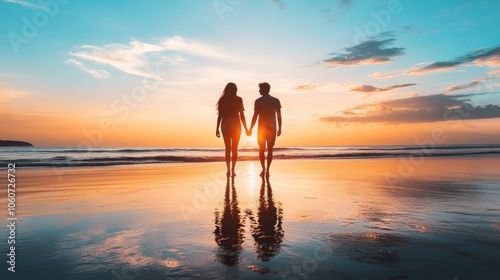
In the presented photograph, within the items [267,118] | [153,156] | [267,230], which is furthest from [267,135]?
[153,156]

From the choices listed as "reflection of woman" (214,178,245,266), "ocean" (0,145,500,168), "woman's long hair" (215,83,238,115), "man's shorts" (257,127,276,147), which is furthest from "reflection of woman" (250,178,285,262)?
"ocean" (0,145,500,168)

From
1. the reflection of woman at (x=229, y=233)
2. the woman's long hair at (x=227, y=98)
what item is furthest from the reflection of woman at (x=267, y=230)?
the woman's long hair at (x=227, y=98)

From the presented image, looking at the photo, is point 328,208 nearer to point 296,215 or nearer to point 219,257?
point 296,215

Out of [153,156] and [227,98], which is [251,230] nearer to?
[227,98]

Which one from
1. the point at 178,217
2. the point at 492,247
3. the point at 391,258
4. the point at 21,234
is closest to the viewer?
the point at 391,258

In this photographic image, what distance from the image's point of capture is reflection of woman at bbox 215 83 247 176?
9961mm

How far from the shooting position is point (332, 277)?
230cm

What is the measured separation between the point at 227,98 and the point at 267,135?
1.66m

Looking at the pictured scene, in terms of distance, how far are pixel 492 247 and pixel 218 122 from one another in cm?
818

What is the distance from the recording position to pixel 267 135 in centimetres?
993

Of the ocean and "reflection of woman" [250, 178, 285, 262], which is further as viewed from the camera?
the ocean

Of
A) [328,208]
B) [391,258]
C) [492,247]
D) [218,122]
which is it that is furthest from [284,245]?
[218,122]

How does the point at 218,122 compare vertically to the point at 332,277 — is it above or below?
above

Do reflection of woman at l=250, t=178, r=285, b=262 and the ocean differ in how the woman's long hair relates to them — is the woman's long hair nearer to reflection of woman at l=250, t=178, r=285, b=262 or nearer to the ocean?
reflection of woman at l=250, t=178, r=285, b=262
